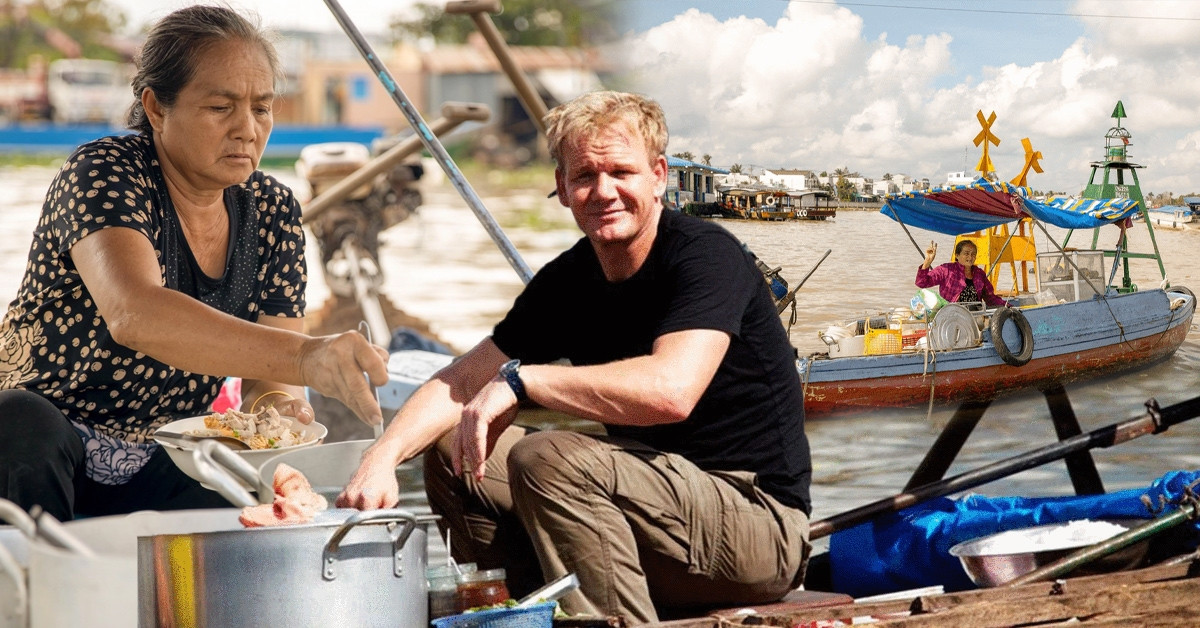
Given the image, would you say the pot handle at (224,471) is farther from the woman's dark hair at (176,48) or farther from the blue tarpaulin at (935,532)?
the blue tarpaulin at (935,532)

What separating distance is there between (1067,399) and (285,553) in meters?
3.17

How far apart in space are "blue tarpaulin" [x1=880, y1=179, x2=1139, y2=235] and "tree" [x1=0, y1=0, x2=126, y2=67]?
490 centimetres

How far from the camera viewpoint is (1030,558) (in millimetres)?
1889

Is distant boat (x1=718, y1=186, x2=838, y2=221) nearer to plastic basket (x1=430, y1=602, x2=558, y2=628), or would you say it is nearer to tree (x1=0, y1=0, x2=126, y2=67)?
plastic basket (x1=430, y1=602, x2=558, y2=628)

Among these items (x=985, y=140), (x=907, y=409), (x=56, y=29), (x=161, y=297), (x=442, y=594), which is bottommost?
(x=907, y=409)

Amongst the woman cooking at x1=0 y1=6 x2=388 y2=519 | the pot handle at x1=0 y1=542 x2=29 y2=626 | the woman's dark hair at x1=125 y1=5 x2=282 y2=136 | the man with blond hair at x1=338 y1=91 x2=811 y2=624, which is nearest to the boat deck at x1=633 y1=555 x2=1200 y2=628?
the man with blond hair at x1=338 y1=91 x2=811 y2=624

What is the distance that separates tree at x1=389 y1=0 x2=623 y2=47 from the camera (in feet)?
22.0

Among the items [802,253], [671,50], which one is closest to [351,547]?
[802,253]

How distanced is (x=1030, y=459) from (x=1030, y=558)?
276mm

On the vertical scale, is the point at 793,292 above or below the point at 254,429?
above

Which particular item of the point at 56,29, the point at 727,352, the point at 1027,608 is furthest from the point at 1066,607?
the point at 56,29

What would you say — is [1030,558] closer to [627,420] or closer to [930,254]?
[627,420]

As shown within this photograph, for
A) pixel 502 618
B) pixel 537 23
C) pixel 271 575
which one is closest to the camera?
pixel 271 575

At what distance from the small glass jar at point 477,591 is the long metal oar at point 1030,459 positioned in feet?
2.69
